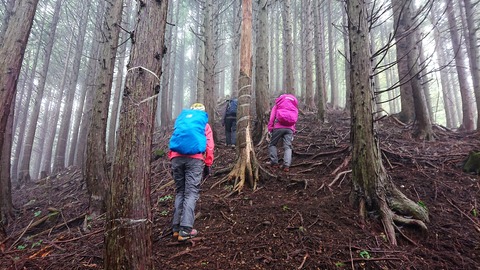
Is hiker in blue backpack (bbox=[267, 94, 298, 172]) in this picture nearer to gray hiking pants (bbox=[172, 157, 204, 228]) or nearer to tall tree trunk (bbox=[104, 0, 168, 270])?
gray hiking pants (bbox=[172, 157, 204, 228])

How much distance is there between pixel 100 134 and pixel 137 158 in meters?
3.74

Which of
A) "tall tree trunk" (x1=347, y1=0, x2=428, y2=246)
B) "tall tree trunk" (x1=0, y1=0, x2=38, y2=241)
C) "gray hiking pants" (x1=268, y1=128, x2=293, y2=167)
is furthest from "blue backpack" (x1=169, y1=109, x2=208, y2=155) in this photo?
"tall tree trunk" (x1=0, y1=0, x2=38, y2=241)

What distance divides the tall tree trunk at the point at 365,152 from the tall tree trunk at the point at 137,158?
2700 millimetres

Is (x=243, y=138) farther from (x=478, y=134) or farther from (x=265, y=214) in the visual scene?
(x=478, y=134)

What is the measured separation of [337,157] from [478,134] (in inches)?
182

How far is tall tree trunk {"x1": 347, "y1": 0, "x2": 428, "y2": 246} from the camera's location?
11.5 ft

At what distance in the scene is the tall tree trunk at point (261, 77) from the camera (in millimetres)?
7125

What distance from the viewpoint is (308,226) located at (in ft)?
11.2

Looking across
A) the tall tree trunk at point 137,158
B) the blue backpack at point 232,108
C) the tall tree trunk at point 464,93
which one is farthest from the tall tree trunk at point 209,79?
the tall tree trunk at point 464,93

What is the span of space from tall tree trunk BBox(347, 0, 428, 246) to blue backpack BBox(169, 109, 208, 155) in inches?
86.4

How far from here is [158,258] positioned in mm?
3008

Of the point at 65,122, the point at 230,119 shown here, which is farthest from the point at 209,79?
the point at 65,122

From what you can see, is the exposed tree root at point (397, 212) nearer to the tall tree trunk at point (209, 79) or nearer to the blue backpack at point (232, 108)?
the blue backpack at point (232, 108)

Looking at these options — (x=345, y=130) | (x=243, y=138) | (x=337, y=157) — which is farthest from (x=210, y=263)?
(x=345, y=130)
